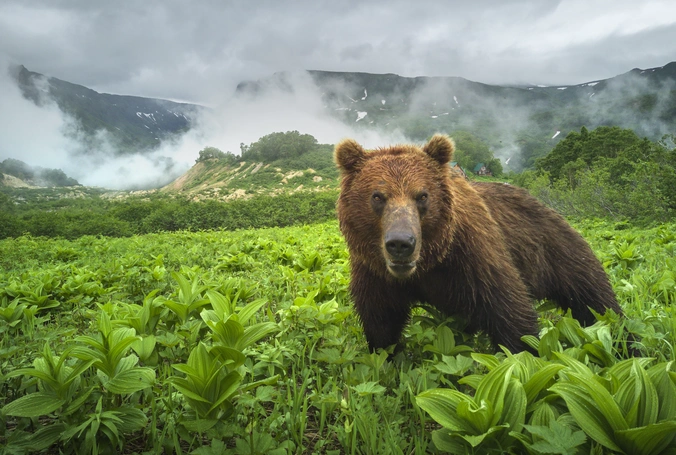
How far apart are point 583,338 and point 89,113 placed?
78.2m

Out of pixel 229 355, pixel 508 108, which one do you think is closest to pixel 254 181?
pixel 229 355

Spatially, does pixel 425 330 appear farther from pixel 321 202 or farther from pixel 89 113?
pixel 89 113

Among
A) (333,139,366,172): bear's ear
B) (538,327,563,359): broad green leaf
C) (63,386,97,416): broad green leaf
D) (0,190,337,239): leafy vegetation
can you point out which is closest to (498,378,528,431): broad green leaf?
(538,327,563,359): broad green leaf

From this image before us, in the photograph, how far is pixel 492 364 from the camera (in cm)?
156

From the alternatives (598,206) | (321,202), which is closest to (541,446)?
(598,206)

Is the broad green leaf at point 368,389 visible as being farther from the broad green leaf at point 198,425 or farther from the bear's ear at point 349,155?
the bear's ear at point 349,155

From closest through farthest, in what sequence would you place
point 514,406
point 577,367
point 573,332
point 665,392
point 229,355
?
point 665,392 < point 514,406 < point 577,367 < point 229,355 < point 573,332

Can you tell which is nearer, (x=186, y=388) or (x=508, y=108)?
(x=186, y=388)

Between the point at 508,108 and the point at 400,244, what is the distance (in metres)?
155

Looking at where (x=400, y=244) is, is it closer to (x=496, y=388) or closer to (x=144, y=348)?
(x=496, y=388)

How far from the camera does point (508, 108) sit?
136875 mm

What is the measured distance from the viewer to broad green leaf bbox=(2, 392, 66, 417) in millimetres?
1408

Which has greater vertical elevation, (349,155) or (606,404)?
(349,155)

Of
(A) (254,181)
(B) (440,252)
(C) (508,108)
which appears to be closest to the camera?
(B) (440,252)
